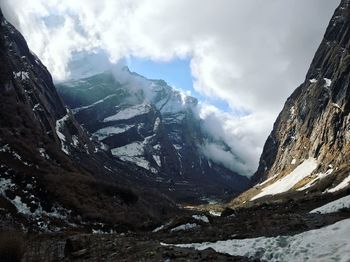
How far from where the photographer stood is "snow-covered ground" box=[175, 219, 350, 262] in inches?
813

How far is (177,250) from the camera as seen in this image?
26672 millimetres

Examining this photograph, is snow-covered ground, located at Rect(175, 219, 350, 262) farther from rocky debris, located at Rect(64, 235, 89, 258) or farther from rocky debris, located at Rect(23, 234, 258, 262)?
rocky debris, located at Rect(64, 235, 89, 258)

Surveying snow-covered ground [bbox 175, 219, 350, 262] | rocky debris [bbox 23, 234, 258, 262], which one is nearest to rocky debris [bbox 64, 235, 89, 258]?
rocky debris [bbox 23, 234, 258, 262]

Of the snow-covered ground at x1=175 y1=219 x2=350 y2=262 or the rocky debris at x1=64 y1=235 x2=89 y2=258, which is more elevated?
the rocky debris at x1=64 y1=235 x2=89 y2=258

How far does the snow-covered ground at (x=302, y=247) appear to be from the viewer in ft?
67.7

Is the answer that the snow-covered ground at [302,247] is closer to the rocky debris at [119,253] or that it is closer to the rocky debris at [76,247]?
the rocky debris at [119,253]

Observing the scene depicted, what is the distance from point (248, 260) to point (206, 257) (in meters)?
2.16

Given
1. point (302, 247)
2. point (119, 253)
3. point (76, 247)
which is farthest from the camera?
point (76, 247)

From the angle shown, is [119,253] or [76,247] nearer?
[119,253]

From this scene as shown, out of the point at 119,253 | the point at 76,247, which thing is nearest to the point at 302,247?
the point at 119,253

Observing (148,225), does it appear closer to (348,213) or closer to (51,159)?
(348,213)

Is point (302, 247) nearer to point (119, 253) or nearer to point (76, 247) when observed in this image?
point (119, 253)

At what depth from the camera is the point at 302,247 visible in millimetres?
22531

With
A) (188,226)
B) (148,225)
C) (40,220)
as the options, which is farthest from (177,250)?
(40,220)
